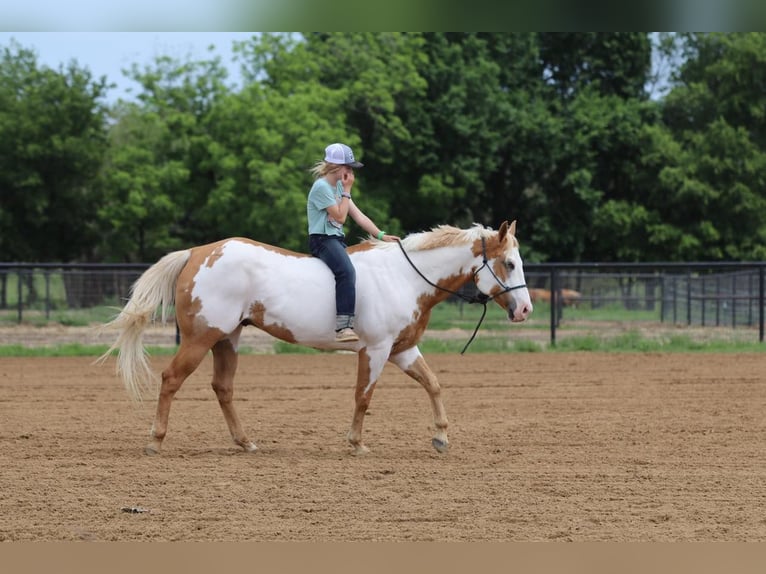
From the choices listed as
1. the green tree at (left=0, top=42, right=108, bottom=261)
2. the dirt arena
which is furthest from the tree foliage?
the dirt arena

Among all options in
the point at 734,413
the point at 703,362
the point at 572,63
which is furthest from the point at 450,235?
the point at 572,63

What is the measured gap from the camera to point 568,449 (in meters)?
9.23

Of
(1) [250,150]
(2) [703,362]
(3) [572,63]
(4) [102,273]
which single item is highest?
(3) [572,63]

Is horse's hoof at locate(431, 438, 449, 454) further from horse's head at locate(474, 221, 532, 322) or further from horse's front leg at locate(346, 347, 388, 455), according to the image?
horse's head at locate(474, 221, 532, 322)

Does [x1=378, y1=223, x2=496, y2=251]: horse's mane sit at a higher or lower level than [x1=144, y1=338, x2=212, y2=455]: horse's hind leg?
higher

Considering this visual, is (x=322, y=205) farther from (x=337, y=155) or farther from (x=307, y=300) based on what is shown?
(x=307, y=300)

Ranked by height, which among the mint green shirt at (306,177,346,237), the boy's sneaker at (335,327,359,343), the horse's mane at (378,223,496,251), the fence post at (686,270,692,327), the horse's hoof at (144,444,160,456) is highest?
the mint green shirt at (306,177,346,237)

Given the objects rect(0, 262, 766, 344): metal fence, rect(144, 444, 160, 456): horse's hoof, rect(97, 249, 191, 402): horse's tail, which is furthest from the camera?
→ rect(0, 262, 766, 344): metal fence

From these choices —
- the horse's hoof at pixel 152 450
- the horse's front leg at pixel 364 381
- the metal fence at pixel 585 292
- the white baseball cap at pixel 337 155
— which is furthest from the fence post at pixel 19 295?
the white baseball cap at pixel 337 155

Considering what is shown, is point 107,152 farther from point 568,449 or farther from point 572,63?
point 568,449

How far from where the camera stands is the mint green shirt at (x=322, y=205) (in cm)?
877

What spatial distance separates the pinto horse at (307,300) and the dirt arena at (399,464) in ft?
2.07

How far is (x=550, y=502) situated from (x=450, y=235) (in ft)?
10.1

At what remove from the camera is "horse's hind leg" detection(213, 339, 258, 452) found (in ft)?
30.4
